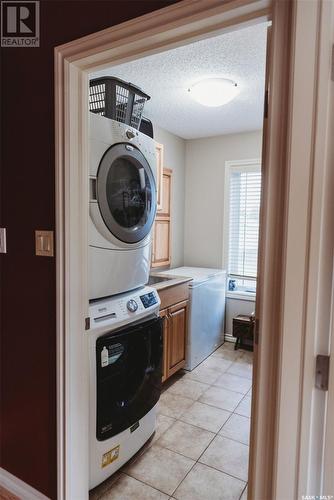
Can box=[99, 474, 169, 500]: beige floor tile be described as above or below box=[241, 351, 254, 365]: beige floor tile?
below

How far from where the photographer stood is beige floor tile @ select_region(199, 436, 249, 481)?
1.82 metres

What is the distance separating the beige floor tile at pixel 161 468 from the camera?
172 cm

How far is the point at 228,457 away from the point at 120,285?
1281 millimetres

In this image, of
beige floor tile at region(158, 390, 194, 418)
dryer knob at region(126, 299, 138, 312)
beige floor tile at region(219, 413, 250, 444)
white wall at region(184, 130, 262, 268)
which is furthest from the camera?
white wall at region(184, 130, 262, 268)

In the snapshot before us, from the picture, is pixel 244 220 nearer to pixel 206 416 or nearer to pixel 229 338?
pixel 229 338

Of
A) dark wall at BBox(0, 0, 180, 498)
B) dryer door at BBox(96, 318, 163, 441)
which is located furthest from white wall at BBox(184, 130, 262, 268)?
dark wall at BBox(0, 0, 180, 498)

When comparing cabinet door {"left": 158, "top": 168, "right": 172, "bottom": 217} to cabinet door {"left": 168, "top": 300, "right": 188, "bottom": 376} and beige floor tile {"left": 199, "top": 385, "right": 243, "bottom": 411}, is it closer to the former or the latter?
cabinet door {"left": 168, "top": 300, "right": 188, "bottom": 376}

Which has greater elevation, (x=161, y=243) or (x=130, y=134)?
(x=130, y=134)

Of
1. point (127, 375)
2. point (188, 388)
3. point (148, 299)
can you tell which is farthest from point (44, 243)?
point (188, 388)

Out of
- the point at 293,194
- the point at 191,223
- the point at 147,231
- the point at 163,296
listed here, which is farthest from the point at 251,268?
the point at 293,194

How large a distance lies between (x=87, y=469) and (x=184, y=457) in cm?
72

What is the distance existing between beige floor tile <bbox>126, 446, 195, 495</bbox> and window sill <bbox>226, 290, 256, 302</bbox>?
210cm

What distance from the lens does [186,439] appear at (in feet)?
6.84

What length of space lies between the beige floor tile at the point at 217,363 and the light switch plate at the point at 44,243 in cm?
236
